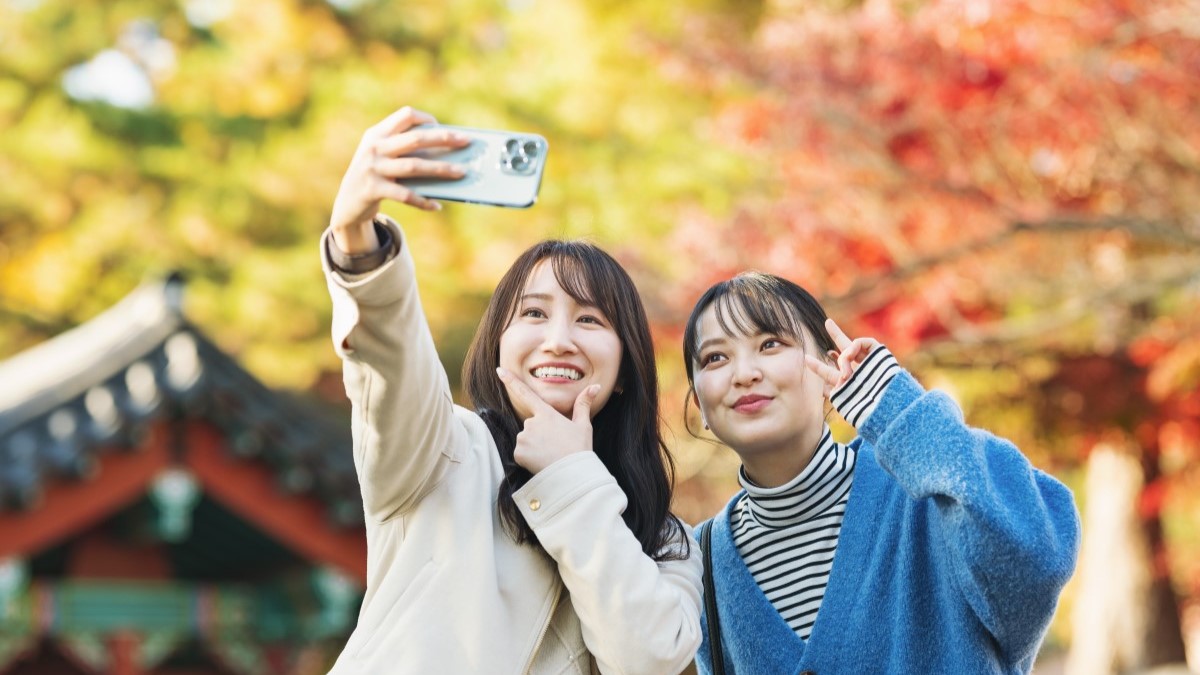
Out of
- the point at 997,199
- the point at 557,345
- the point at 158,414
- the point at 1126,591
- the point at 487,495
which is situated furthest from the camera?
the point at 1126,591

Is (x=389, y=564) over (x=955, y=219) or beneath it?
beneath

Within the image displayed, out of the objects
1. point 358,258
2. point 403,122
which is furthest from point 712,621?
point 403,122

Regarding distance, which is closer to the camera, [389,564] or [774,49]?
[389,564]

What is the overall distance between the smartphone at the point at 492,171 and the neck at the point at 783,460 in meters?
0.89

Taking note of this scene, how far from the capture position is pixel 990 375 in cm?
839

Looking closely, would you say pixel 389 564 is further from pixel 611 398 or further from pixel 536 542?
pixel 611 398

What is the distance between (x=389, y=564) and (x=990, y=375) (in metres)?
6.82

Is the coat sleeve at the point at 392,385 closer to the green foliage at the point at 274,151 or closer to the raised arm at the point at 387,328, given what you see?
the raised arm at the point at 387,328

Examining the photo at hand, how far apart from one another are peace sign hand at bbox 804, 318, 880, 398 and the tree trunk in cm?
755

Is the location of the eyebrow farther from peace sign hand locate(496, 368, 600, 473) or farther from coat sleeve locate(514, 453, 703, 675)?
coat sleeve locate(514, 453, 703, 675)

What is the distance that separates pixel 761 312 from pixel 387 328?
0.83 m

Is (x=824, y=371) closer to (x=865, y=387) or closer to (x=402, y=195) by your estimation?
(x=865, y=387)

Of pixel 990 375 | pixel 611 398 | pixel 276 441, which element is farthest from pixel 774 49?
pixel 611 398

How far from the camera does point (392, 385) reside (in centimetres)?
203
